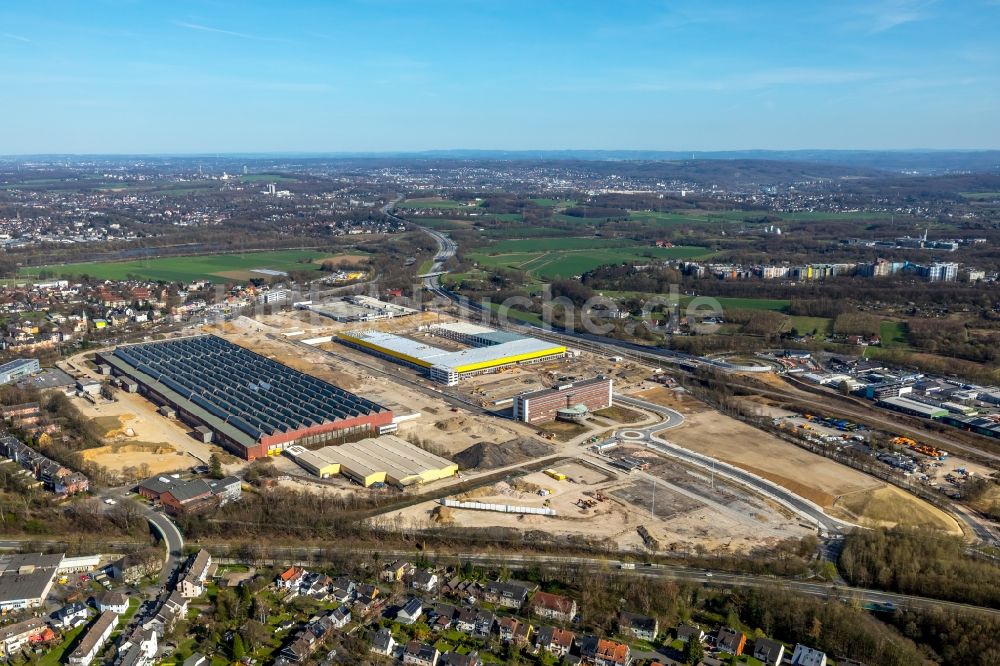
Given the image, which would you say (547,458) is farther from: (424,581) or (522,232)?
(522,232)

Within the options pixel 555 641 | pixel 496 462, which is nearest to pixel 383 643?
pixel 555 641

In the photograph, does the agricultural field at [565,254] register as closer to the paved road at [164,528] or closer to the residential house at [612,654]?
the paved road at [164,528]

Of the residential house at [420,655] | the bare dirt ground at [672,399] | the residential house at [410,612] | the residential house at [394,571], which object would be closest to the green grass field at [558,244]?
the bare dirt ground at [672,399]

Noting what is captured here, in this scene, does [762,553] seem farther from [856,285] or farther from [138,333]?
[856,285]

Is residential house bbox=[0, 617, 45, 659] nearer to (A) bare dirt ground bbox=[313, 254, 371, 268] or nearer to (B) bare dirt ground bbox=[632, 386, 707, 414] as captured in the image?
(B) bare dirt ground bbox=[632, 386, 707, 414]

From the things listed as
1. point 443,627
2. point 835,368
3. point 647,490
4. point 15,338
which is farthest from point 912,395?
point 15,338

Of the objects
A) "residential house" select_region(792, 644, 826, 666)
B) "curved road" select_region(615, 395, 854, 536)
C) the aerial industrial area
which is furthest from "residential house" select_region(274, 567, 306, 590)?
"curved road" select_region(615, 395, 854, 536)
